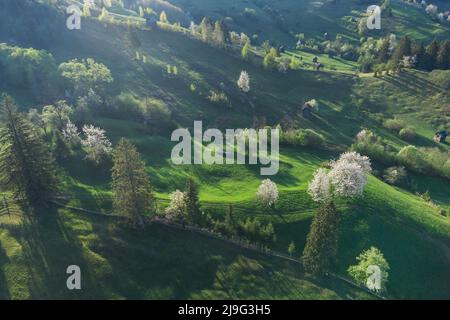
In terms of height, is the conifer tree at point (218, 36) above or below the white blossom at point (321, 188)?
above

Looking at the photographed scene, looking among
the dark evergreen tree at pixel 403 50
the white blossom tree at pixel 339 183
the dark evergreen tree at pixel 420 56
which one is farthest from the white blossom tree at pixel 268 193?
the dark evergreen tree at pixel 420 56

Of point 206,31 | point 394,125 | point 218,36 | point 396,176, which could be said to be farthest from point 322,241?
point 206,31

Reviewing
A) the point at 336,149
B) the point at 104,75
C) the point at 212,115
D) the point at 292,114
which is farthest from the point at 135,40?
the point at 336,149

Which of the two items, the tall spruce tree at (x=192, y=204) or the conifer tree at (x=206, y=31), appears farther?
the conifer tree at (x=206, y=31)

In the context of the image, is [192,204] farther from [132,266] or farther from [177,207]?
[132,266]

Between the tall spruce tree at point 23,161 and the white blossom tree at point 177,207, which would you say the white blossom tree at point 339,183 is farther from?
the tall spruce tree at point 23,161

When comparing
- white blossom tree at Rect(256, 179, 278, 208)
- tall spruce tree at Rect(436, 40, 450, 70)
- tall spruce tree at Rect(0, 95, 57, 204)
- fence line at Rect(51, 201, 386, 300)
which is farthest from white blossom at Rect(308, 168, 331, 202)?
tall spruce tree at Rect(436, 40, 450, 70)
